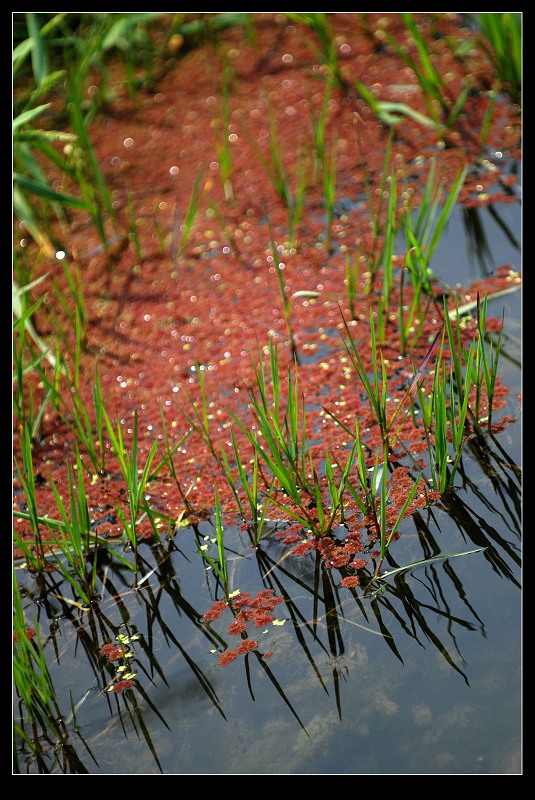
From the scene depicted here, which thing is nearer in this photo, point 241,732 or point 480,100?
point 241,732

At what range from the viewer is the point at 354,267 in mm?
2170

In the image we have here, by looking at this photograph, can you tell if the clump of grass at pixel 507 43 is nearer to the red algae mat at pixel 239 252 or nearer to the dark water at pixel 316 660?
the red algae mat at pixel 239 252

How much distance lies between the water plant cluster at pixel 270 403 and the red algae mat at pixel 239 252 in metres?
0.01

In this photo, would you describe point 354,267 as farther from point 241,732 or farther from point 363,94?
point 241,732

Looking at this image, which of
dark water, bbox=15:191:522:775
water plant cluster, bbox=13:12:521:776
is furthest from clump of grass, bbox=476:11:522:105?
dark water, bbox=15:191:522:775

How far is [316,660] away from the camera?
134cm

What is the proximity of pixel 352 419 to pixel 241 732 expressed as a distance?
2.26ft

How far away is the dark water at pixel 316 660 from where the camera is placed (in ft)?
4.02

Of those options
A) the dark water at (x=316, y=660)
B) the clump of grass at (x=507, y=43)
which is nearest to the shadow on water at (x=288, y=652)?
the dark water at (x=316, y=660)

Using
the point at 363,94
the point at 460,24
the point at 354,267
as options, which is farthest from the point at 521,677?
the point at 460,24

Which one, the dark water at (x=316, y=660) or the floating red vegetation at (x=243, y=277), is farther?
the floating red vegetation at (x=243, y=277)

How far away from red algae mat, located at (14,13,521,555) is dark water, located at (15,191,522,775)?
0.12m

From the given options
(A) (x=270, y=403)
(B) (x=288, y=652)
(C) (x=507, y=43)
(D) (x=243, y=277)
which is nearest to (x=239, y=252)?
(D) (x=243, y=277)

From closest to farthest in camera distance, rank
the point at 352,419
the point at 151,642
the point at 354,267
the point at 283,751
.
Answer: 1. the point at 283,751
2. the point at 151,642
3. the point at 352,419
4. the point at 354,267
